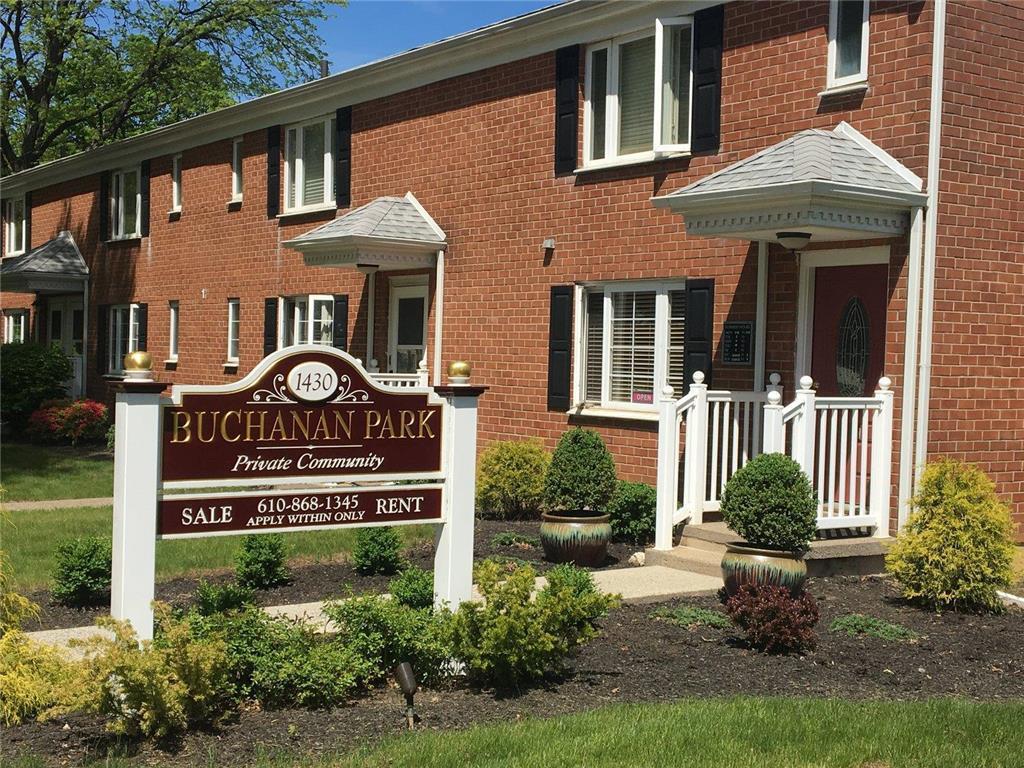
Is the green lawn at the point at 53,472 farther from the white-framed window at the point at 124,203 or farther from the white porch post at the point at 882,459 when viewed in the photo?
the white porch post at the point at 882,459

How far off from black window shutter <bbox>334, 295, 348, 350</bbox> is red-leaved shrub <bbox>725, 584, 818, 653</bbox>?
12.1m

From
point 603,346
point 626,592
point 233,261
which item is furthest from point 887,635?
point 233,261

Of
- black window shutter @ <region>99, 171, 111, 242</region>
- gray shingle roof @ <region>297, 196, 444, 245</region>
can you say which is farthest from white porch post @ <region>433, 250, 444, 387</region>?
black window shutter @ <region>99, 171, 111, 242</region>

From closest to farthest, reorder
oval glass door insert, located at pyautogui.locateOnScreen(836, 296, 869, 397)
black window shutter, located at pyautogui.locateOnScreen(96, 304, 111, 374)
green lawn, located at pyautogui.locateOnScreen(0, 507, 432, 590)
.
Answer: green lawn, located at pyautogui.locateOnScreen(0, 507, 432, 590), oval glass door insert, located at pyautogui.locateOnScreen(836, 296, 869, 397), black window shutter, located at pyautogui.locateOnScreen(96, 304, 111, 374)

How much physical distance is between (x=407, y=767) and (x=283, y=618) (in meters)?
1.93

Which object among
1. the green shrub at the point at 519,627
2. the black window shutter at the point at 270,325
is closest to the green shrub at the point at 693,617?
the green shrub at the point at 519,627

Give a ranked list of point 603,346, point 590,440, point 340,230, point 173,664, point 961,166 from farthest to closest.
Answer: point 340,230 < point 603,346 < point 590,440 < point 961,166 < point 173,664

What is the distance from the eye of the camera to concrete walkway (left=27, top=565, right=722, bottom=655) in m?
8.40

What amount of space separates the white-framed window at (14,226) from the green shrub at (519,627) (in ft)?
96.6

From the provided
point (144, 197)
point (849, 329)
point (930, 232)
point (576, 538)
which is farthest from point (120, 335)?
point (930, 232)

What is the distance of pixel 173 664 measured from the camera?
551 centimetres

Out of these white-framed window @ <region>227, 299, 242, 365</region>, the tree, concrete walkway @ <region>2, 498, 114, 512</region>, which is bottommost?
concrete walkway @ <region>2, 498, 114, 512</region>

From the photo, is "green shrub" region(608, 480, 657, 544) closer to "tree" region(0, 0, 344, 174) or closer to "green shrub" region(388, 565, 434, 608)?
"green shrub" region(388, 565, 434, 608)

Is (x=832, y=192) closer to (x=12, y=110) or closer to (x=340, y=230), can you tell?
(x=340, y=230)
